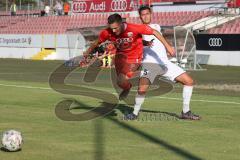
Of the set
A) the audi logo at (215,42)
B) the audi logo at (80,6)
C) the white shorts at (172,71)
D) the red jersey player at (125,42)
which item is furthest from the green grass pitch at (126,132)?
the audi logo at (80,6)

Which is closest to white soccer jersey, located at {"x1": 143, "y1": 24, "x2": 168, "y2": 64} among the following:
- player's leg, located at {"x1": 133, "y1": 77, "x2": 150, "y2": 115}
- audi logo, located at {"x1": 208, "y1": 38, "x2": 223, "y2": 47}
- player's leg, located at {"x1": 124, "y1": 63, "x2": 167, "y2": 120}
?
player's leg, located at {"x1": 124, "y1": 63, "x2": 167, "y2": 120}

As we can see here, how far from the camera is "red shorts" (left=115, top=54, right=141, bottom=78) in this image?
449 inches

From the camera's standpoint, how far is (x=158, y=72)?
36.6ft

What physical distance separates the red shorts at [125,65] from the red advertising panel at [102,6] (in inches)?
1463

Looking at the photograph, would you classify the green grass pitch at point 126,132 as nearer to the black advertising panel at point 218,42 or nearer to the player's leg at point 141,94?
the player's leg at point 141,94

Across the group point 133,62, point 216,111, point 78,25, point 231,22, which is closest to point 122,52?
point 133,62

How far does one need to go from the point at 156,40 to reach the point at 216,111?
8.14 feet

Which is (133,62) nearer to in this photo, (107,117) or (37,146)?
(107,117)

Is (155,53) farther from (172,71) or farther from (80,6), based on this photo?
(80,6)

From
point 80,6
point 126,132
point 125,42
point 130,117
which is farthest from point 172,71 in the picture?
point 80,6

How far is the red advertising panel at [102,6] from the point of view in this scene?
48875mm

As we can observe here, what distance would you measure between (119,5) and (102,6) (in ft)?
9.04

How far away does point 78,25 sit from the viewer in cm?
5222

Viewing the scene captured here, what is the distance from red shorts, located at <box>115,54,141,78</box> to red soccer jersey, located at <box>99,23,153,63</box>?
0.04m
